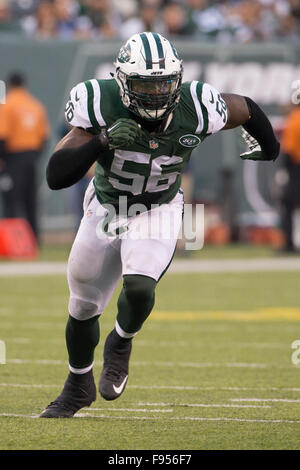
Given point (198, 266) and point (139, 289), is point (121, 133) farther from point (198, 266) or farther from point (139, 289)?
point (198, 266)

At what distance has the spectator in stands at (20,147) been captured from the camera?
15.0 meters

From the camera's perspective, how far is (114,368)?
Answer: 571cm

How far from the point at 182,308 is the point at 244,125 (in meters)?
4.49

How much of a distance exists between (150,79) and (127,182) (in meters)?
0.55

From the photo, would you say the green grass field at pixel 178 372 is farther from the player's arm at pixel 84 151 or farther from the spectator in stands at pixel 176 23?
the spectator in stands at pixel 176 23

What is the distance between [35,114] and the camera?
594 inches

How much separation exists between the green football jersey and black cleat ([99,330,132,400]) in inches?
27.3

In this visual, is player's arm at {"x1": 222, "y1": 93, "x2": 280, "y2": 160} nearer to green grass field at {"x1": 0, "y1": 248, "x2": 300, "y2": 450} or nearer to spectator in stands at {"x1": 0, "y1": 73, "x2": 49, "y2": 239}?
green grass field at {"x1": 0, "y1": 248, "x2": 300, "y2": 450}

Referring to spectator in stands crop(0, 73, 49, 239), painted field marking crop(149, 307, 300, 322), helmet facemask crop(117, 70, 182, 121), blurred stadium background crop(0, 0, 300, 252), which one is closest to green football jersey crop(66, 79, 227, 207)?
helmet facemask crop(117, 70, 182, 121)

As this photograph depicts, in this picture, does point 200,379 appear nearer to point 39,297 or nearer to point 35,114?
point 39,297

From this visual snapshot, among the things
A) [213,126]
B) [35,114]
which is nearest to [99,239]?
[213,126]

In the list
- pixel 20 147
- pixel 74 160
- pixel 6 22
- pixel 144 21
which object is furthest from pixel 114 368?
pixel 144 21

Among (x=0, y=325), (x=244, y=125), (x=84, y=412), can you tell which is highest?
(x=244, y=125)

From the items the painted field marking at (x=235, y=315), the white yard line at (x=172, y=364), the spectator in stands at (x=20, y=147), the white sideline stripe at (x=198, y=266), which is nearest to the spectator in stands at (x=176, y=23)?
the spectator in stands at (x=20, y=147)
